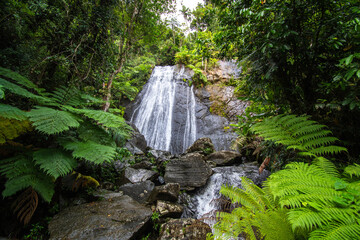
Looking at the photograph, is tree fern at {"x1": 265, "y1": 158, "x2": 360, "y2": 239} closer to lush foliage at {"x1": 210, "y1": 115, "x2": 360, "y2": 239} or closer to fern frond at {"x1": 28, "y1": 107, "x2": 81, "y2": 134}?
lush foliage at {"x1": 210, "y1": 115, "x2": 360, "y2": 239}

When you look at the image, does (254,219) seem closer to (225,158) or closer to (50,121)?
(50,121)

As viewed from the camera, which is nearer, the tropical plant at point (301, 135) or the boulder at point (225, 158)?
the tropical plant at point (301, 135)

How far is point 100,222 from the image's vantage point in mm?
2227

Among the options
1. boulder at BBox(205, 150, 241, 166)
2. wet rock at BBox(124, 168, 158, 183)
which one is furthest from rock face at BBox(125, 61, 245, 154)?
wet rock at BBox(124, 168, 158, 183)

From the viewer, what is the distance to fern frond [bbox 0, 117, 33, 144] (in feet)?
5.87

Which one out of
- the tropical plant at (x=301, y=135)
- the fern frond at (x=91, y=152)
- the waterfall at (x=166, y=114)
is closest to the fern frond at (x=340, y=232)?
the tropical plant at (x=301, y=135)

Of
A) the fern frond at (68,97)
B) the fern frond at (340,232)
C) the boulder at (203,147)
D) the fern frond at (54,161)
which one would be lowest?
the fern frond at (340,232)

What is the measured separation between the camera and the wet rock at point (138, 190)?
3590 mm

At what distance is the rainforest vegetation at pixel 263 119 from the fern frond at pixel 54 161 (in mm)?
11

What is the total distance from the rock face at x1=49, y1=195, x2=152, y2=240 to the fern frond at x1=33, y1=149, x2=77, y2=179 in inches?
33.4

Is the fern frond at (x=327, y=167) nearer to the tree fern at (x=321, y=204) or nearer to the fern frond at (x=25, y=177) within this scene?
the tree fern at (x=321, y=204)

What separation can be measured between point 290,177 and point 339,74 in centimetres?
142

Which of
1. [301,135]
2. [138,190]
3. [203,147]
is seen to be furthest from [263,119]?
[203,147]

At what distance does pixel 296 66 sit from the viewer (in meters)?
2.33
